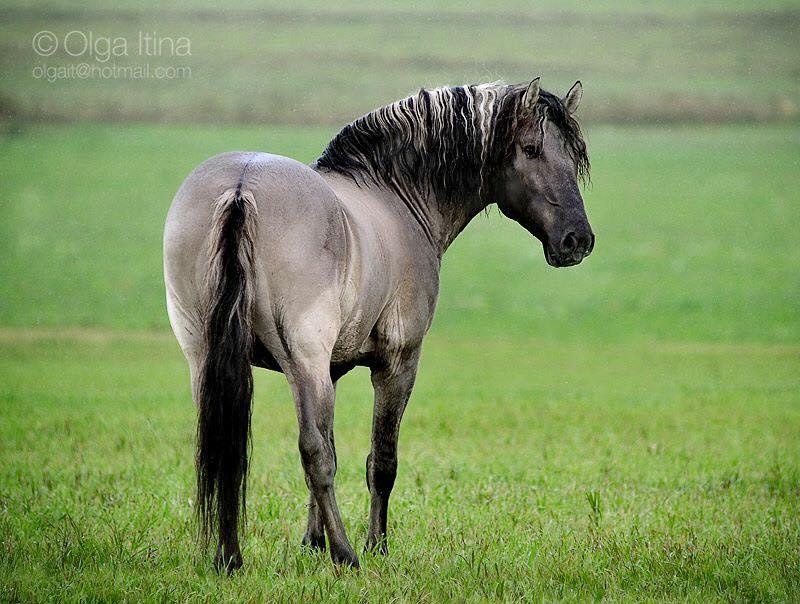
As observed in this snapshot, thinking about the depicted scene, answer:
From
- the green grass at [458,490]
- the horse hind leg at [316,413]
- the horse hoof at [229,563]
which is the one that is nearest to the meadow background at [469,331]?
the green grass at [458,490]

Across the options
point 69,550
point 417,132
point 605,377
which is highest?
point 417,132

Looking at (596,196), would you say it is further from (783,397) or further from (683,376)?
(783,397)

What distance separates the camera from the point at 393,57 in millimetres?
47219

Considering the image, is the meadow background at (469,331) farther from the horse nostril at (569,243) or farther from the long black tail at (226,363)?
the long black tail at (226,363)

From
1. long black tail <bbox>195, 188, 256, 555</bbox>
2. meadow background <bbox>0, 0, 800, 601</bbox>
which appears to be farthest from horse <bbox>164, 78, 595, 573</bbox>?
meadow background <bbox>0, 0, 800, 601</bbox>

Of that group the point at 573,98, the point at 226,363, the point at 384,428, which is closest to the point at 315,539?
the point at 384,428

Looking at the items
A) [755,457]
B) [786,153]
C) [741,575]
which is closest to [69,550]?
[741,575]

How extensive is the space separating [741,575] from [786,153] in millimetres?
31442

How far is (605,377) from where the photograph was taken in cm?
1493

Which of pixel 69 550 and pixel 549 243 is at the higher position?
pixel 549 243

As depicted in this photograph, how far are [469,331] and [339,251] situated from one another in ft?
50.2

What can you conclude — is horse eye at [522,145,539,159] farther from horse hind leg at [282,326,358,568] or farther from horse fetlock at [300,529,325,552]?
horse fetlock at [300,529,325,552]

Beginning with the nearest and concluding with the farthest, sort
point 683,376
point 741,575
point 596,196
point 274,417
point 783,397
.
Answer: point 741,575, point 274,417, point 783,397, point 683,376, point 596,196

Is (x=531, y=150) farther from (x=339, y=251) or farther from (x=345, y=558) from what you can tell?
(x=345, y=558)
